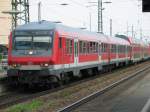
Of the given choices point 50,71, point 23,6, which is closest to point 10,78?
point 50,71

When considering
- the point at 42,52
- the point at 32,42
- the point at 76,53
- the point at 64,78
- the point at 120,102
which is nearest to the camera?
the point at 120,102

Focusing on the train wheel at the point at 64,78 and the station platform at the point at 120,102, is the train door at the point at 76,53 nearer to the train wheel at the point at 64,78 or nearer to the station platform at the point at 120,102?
the train wheel at the point at 64,78

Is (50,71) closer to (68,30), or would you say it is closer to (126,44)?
(68,30)

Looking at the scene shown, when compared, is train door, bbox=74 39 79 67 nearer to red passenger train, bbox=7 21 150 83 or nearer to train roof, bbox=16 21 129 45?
red passenger train, bbox=7 21 150 83

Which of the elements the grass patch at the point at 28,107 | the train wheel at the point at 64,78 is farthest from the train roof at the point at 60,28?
the grass patch at the point at 28,107

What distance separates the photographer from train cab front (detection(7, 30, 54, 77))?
21641 mm

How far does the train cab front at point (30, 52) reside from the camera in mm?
21641

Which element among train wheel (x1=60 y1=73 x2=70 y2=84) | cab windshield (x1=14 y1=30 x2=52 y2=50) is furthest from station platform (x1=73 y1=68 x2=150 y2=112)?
cab windshield (x1=14 y1=30 x2=52 y2=50)

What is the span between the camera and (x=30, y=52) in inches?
867

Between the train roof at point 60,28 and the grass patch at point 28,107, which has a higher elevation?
the train roof at point 60,28

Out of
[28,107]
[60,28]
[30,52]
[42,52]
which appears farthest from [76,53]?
[28,107]

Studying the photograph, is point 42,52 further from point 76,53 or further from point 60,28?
point 76,53

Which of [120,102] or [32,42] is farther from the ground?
[32,42]

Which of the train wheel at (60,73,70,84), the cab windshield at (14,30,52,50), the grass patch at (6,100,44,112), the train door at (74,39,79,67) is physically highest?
the cab windshield at (14,30,52,50)
